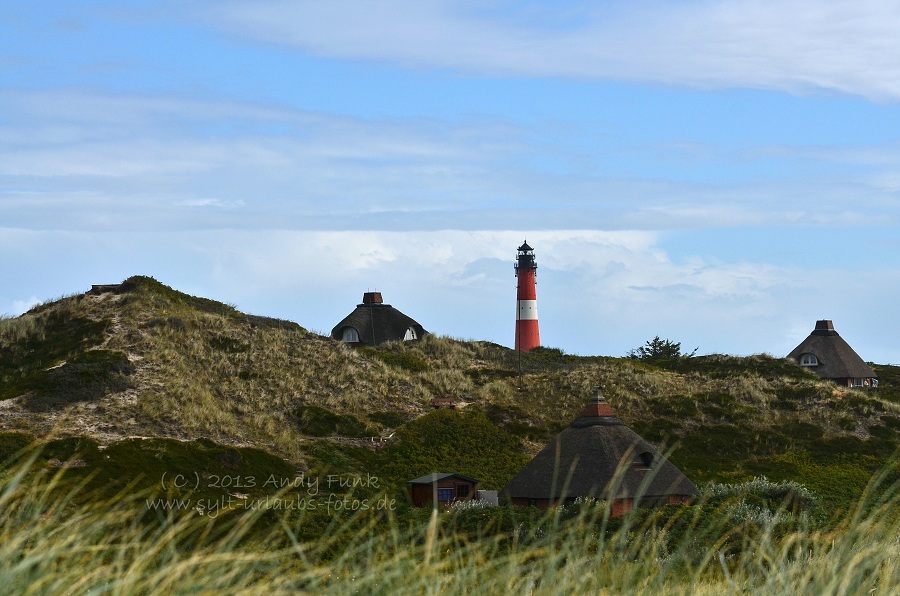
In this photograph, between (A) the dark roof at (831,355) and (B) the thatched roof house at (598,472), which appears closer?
(B) the thatched roof house at (598,472)

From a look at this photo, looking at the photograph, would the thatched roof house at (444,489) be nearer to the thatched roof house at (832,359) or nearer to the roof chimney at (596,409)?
the roof chimney at (596,409)

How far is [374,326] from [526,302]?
1145 centimetres

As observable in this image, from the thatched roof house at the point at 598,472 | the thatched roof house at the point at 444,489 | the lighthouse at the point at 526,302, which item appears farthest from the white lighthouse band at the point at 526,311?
the thatched roof house at the point at 444,489

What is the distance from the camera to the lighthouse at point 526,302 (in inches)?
2867

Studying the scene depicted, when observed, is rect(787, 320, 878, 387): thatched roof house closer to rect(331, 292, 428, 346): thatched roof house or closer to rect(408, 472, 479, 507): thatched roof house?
rect(331, 292, 428, 346): thatched roof house

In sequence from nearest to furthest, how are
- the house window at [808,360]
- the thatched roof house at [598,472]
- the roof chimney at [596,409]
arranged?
the thatched roof house at [598,472] < the roof chimney at [596,409] < the house window at [808,360]

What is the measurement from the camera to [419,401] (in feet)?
155

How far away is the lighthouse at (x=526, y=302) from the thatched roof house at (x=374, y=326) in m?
7.12

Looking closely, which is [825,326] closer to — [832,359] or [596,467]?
[832,359]

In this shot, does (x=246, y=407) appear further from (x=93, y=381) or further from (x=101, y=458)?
(x=101, y=458)

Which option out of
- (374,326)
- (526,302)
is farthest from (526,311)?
(374,326)

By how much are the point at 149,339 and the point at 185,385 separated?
4.99 m

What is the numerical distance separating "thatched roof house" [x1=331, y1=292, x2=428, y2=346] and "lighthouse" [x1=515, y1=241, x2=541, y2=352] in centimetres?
712

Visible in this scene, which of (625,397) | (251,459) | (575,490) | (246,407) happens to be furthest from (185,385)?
(625,397)
